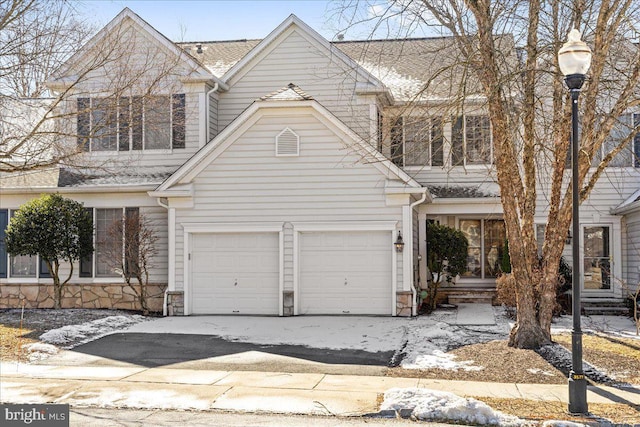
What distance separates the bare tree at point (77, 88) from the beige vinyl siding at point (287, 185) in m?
2.54

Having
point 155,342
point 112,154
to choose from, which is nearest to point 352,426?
point 155,342

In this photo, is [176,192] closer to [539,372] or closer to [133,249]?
[133,249]

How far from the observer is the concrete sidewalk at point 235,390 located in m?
9.47

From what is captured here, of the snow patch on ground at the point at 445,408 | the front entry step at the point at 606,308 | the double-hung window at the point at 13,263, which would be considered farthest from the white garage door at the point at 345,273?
the double-hung window at the point at 13,263

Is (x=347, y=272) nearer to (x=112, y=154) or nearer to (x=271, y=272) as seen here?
(x=271, y=272)

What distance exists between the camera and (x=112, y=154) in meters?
20.6

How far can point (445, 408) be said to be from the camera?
28.8ft

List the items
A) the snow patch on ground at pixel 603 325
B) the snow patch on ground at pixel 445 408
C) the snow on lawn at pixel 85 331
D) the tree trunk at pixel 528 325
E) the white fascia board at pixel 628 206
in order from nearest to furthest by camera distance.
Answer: the snow patch on ground at pixel 445 408
the tree trunk at pixel 528 325
the snow on lawn at pixel 85 331
the snow patch on ground at pixel 603 325
the white fascia board at pixel 628 206

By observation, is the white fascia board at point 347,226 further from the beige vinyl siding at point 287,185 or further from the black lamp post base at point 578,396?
the black lamp post base at point 578,396

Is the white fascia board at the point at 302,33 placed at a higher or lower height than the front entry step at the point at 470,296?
higher

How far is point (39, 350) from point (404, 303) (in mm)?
8492

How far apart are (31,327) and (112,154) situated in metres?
6.40

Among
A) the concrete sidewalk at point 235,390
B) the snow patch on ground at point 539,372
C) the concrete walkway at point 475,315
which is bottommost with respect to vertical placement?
the concrete sidewalk at point 235,390

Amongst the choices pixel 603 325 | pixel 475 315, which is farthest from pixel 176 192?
pixel 603 325
